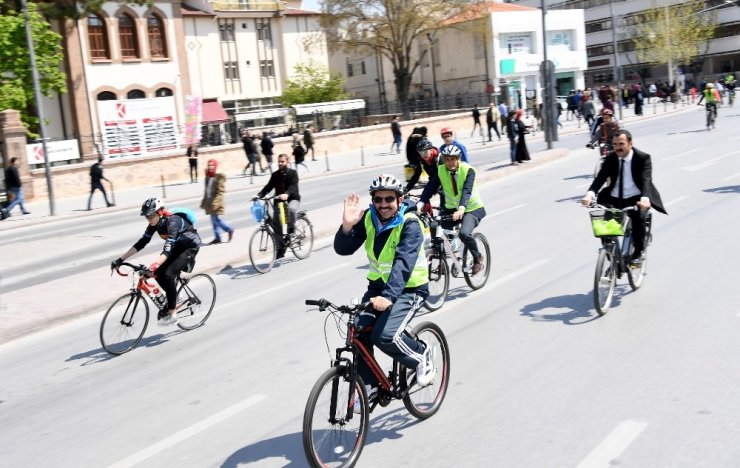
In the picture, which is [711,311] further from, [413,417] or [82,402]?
[82,402]

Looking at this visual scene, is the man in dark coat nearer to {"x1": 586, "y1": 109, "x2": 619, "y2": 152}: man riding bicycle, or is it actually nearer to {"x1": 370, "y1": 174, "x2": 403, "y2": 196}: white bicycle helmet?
{"x1": 370, "y1": 174, "x2": 403, "y2": 196}: white bicycle helmet

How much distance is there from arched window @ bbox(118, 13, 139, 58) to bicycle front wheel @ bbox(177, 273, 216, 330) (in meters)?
40.8

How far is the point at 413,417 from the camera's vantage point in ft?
19.9

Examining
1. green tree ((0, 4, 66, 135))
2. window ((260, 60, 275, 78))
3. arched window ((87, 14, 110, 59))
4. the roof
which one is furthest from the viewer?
window ((260, 60, 275, 78))

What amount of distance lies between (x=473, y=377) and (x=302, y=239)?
7.74 meters

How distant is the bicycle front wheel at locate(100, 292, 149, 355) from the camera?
8.97 metres

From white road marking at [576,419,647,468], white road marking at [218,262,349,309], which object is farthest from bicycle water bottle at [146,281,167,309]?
white road marking at [576,419,647,468]

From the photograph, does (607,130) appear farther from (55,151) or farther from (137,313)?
(55,151)

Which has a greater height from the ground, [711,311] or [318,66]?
[318,66]

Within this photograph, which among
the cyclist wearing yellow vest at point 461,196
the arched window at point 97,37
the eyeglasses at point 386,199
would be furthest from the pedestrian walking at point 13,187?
the eyeglasses at point 386,199

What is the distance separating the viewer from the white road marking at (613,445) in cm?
498

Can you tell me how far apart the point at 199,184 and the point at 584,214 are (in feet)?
72.1

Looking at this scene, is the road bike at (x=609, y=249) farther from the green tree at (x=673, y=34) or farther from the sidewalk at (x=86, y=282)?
the green tree at (x=673, y=34)

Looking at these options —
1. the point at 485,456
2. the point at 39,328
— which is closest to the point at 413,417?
the point at 485,456
